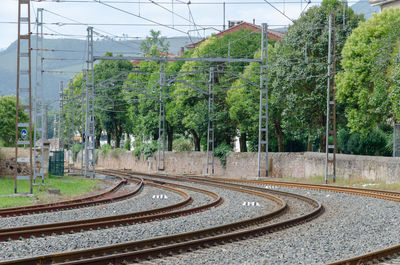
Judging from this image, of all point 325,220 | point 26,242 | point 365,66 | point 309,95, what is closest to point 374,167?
point 365,66

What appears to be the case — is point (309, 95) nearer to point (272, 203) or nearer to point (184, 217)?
point (272, 203)

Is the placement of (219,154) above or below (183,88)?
below

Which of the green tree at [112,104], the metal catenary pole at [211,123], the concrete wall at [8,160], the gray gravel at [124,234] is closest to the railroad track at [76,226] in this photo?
the gray gravel at [124,234]

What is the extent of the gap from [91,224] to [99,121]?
237 ft

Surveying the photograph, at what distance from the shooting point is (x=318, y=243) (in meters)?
12.3

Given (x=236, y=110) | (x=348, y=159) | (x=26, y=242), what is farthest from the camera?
(x=236, y=110)

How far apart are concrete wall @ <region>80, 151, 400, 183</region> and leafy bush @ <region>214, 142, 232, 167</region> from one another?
55 centimetres

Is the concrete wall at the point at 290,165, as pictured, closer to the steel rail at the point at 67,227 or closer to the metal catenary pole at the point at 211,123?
the metal catenary pole at the point at 211,123

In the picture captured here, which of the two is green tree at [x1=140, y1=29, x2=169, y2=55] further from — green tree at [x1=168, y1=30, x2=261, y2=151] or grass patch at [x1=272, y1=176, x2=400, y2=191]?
grass patch at [x1=272, y1=176, x2=400, y2=191]

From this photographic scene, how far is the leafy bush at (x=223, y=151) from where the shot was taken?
51159 millimetres

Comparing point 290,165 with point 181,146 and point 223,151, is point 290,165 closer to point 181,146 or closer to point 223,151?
point 223,151

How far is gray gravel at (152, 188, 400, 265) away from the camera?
10.5 meters

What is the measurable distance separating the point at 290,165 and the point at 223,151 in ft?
37.0

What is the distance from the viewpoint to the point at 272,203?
2184cm
